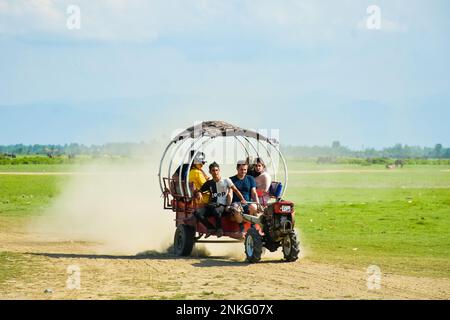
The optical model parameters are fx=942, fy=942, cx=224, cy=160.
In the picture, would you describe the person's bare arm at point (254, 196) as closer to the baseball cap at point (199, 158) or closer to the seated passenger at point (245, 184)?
the seated passenger at point (245, 184)

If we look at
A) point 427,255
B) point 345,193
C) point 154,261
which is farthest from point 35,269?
point 345,193

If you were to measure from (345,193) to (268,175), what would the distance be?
32763 mm

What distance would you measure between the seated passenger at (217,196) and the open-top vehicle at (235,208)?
13 cm

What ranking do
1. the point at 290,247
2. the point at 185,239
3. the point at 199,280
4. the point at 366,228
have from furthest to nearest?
the point at 366,228, the point at 185,239, the point at 290,247, the point at 199,280

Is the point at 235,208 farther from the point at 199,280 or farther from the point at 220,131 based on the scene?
the point at 199,280

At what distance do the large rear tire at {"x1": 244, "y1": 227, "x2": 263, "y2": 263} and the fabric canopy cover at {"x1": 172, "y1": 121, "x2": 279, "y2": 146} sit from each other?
2922 millimetres

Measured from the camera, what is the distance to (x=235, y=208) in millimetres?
18672

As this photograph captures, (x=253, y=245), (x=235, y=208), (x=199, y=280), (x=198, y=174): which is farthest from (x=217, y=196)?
(x=199, y=280)

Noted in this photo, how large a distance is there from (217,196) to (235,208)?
556 mm

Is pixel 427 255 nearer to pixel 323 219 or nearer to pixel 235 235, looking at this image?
pixel 235 235

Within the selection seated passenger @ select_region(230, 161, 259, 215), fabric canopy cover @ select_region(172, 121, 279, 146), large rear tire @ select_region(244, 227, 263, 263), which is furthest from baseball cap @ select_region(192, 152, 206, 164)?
large rear tire @ select_region(244, 227, 263, 263)

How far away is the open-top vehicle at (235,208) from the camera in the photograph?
58.5 feet

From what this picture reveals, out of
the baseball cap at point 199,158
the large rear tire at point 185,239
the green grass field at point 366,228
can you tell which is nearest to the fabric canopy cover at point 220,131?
the baseball cap at point 199,158

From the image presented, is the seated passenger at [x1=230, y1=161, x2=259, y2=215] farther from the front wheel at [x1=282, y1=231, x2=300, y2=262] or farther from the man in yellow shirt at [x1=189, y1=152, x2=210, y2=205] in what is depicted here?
the front wheel at [x1=282, y1=231, x2=300, y2=262]
